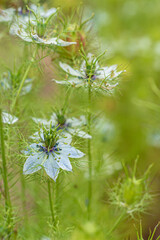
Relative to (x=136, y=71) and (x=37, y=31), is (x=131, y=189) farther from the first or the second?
(x=136, y=71)

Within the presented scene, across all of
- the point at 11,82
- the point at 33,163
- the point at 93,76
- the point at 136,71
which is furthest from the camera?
the point at 136,71

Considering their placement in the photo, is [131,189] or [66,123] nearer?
[131,189]

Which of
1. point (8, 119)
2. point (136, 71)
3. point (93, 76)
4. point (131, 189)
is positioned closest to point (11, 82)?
point (8, 119)

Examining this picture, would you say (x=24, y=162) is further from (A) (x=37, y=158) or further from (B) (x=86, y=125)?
(B) (x=86, y=125)

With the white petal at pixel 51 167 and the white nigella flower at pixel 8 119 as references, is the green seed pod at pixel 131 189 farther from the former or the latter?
the white nigella flower at pixel 8 119

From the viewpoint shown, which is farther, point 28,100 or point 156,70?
point 156,70

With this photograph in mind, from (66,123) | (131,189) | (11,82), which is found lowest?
(131,189)

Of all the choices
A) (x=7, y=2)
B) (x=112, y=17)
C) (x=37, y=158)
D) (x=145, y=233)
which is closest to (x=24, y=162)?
(x=37, y=158)
